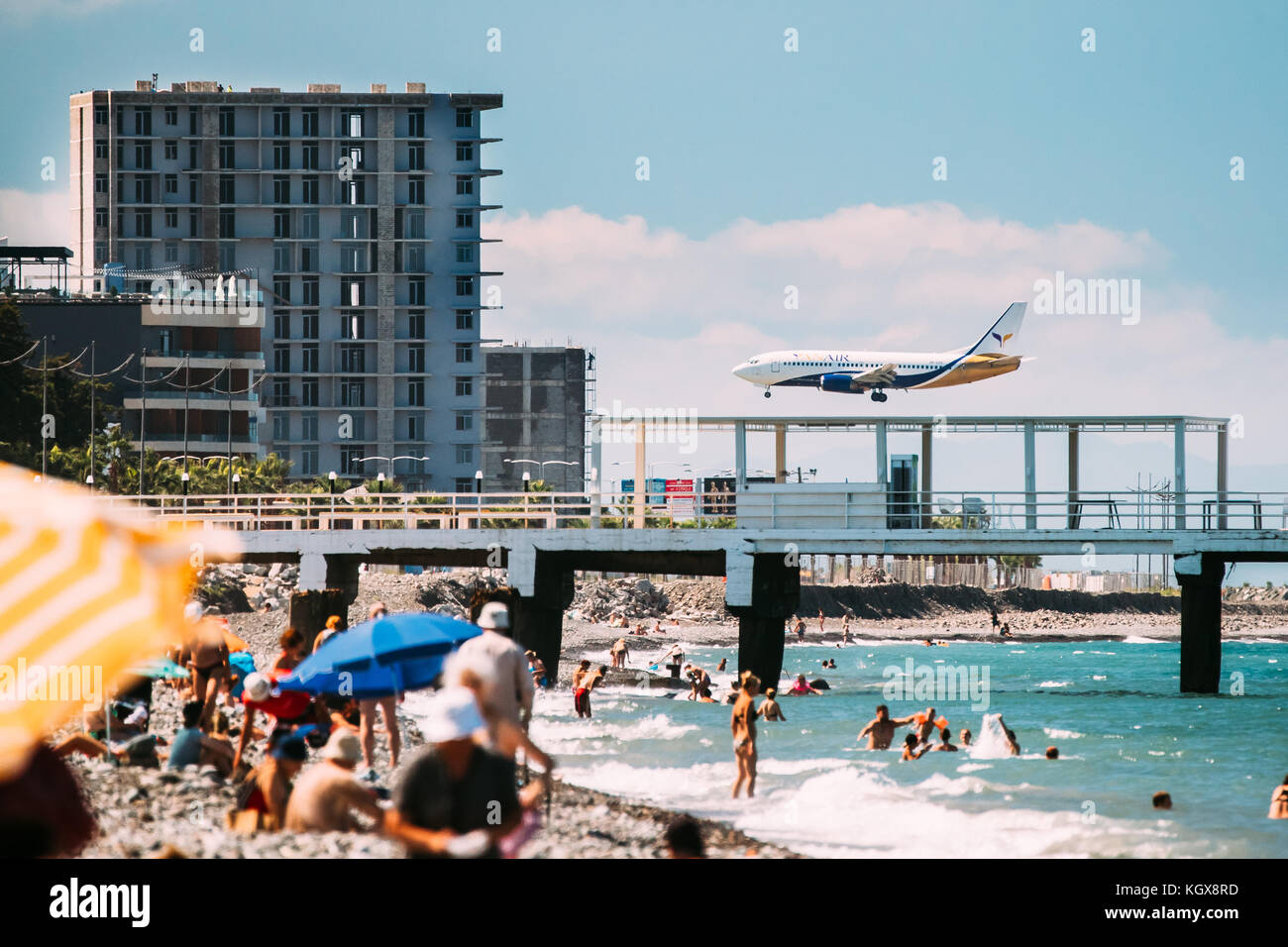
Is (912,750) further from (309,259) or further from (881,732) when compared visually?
(309,259)

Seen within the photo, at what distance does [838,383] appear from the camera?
69.9 meters

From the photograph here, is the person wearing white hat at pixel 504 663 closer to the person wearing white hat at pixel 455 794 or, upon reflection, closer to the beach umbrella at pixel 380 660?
the person wearing white hat at pixel 455 794

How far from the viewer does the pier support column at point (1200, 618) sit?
32.8 metres

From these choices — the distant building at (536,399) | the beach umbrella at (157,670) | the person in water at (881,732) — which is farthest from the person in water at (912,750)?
the distant building at (536,399)

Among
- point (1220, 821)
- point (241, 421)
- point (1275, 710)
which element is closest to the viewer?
point (1220, 821)

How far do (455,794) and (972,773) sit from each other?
16.7 m

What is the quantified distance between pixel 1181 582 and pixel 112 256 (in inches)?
4006

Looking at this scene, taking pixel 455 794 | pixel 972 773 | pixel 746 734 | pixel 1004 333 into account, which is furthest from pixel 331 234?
pixel 455 794

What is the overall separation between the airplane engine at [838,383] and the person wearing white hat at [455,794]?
63.1 metres

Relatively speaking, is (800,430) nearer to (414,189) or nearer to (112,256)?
(414,189)

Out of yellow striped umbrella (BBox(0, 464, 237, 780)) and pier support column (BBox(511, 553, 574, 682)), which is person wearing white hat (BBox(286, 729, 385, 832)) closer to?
yellow striped umbrella (BBox(0, 464, 237, 780))

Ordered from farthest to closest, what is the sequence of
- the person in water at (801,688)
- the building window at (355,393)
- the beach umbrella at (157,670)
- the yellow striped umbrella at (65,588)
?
the building window at (355,393) < the person in water at (801,688) < the beach umbrella at (157,670) < the yellow striped umbrella at (65,588)

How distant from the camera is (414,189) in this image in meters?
A: 117

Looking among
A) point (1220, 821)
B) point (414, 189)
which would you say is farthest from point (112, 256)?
point (1220, 821)
